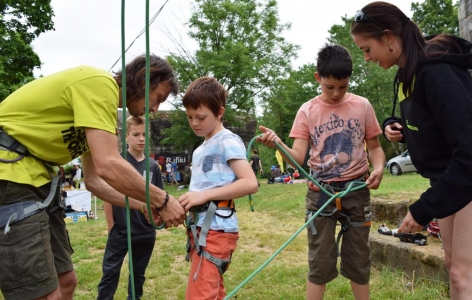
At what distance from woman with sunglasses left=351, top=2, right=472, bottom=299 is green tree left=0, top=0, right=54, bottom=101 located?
1733 cm

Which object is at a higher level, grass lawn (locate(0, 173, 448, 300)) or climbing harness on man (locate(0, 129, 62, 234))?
climbing harness on man (locate(0, 129, 62, 234))

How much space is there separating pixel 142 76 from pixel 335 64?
1.23 meters

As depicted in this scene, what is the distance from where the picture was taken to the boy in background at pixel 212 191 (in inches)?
83.3

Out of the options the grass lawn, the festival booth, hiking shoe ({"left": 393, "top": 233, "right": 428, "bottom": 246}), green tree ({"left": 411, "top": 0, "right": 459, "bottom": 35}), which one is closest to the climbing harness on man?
the grass lawn

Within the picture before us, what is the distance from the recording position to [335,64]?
2.63 meters

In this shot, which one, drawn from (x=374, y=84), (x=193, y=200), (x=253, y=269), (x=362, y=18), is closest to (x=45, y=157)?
(x=193, y=200)

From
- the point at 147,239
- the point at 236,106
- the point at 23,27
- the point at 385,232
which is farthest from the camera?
the point at 236,106

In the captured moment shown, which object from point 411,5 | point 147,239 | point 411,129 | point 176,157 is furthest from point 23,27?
point 411,5

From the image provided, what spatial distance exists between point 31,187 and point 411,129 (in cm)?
192

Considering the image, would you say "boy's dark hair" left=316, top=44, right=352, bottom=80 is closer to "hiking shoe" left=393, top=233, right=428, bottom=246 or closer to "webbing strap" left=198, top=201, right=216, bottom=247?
"webbing strap" left=198, top=201, right=216, bottom=247

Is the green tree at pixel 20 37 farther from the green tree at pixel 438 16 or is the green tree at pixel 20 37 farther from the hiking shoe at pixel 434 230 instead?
the green tree at pixel 438 16

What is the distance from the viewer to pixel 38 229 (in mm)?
2004

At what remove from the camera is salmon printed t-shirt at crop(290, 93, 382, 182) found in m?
2.76

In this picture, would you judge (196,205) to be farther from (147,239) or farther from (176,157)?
(176,157)
